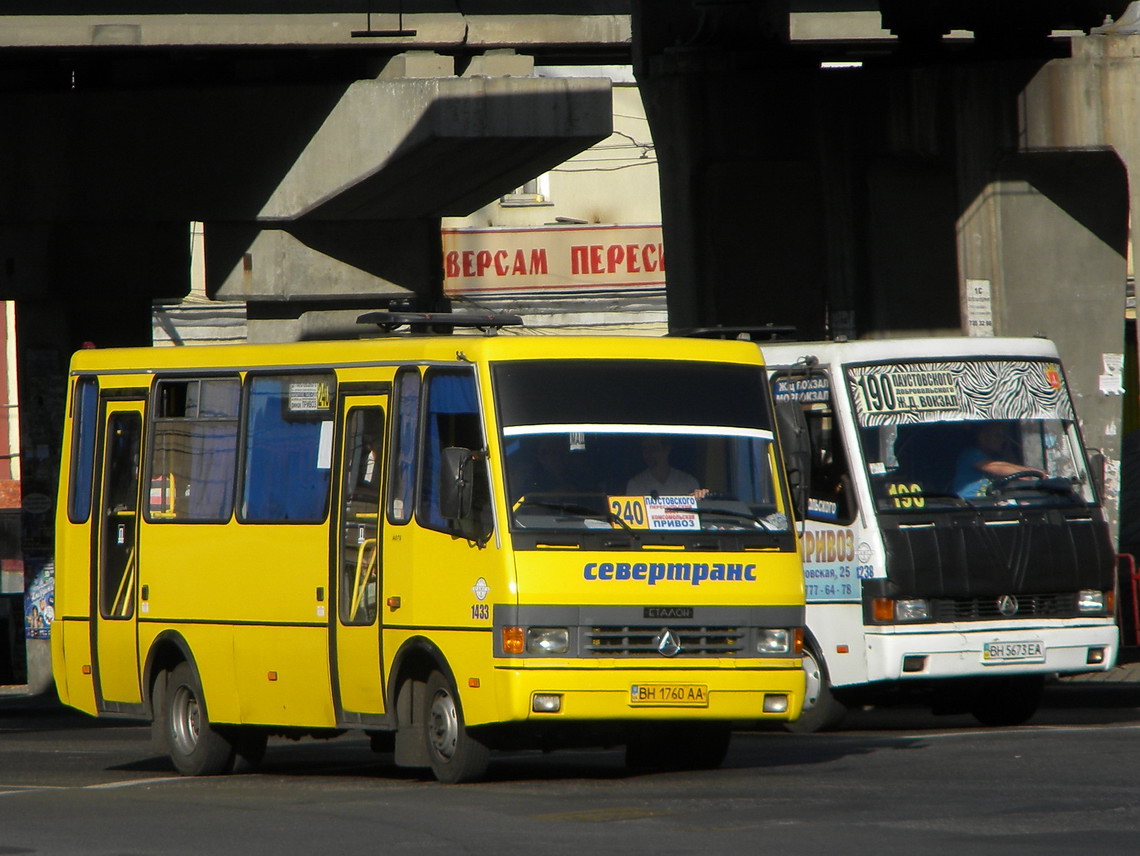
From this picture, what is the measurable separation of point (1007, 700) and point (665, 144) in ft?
28.1

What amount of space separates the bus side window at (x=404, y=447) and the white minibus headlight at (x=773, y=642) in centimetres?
194

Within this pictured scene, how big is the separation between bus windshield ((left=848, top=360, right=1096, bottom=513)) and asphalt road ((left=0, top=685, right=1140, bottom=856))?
1.54 meters

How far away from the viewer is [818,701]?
1588cm

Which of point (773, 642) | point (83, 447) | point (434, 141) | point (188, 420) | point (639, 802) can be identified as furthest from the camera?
point (434, 141)

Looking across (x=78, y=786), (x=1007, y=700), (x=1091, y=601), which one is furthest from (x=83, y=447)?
(x=1091, y=601)

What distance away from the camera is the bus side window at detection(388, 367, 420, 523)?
12664 millimetres

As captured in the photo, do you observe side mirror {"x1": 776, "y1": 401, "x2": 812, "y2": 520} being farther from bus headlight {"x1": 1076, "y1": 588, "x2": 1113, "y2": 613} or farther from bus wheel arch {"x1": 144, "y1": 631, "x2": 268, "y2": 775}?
bus wheel arch {"x1": 144, "y1": 631, "x2": 268, "y2": 775}

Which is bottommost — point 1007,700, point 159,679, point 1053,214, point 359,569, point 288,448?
point 1007,700

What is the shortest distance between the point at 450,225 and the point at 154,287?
17.9 meters

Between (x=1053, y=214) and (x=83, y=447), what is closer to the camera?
→ (x=83, y=447)

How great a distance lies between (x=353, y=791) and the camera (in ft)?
41.3

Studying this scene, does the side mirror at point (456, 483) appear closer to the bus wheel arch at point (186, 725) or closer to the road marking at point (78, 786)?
the bus wheel arch at point (186, 725)

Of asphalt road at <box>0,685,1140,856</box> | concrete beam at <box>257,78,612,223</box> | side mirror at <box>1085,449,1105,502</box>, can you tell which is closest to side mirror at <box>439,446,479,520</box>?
asphalt road at <box>0,685,1140,856</box>

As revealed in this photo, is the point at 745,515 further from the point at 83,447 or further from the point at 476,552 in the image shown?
the point at 83,447
